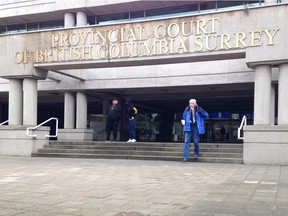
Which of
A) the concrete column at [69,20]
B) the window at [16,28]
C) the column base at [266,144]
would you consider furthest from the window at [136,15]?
the column base at [266,144]

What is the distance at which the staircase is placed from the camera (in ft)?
36.4

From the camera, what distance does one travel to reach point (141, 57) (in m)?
12.1

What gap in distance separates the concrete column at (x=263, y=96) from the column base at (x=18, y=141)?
7.52m

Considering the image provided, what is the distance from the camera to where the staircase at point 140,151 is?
→ 11.1 m

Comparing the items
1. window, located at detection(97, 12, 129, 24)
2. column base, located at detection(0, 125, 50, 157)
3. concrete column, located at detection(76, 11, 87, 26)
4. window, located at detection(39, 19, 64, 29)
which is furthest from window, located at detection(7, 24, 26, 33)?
column base, located at detection(0, 125, 50, 157)

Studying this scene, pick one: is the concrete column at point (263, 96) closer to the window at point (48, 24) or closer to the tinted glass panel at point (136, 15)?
the tinted glass panel at point (136, 15)

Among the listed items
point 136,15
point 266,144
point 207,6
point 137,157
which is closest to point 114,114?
point 137,157

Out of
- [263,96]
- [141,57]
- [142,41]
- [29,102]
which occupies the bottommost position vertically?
[29,102]

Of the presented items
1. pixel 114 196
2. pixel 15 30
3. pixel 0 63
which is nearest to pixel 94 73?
pixel 0 63

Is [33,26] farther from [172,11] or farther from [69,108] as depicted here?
[172,11]

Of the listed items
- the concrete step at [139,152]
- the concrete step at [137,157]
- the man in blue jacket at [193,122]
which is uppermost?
the man in blue jacket at [193,122]

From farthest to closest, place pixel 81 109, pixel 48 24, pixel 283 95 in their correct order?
pixel 48 24 < pixel 81 109 < pixel 283 95

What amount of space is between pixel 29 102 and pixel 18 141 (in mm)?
1454

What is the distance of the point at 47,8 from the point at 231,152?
13.1 meters
